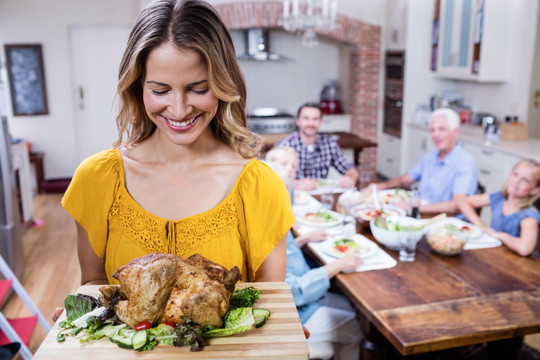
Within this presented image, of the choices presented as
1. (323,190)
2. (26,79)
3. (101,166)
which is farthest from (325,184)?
(26,79)

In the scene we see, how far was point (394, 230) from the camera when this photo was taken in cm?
224

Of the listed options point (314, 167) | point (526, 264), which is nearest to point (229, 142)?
point (526, 264)

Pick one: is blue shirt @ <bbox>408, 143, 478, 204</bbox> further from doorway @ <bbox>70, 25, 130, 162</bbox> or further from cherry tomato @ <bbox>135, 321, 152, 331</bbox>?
doorway @ <bbox>70, 25, 130, 162</bbox>

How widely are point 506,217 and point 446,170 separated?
774mm

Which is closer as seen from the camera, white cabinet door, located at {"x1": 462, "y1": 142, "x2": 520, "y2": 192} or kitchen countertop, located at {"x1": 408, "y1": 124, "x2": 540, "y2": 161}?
kitchen countertop, located at {"x1": 408, "y1": 124, "x2": 540, "y2": 161}

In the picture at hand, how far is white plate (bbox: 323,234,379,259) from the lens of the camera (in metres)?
2.20

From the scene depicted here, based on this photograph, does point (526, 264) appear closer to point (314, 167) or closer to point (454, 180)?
point (454, 180)

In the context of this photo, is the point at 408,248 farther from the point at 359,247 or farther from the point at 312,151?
the point at 312,151

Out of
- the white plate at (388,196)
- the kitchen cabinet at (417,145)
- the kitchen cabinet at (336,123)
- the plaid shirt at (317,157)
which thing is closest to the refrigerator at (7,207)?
the plaid shirt at (317,157)

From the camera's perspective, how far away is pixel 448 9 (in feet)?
17.9

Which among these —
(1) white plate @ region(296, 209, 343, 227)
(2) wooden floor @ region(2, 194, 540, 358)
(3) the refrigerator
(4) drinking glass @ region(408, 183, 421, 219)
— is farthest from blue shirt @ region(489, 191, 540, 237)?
(3) the refrigerator

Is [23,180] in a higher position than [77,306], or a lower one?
lower

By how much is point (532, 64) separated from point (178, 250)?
191 inches

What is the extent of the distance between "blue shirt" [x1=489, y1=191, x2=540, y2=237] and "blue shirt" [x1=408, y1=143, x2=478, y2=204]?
35 cm
